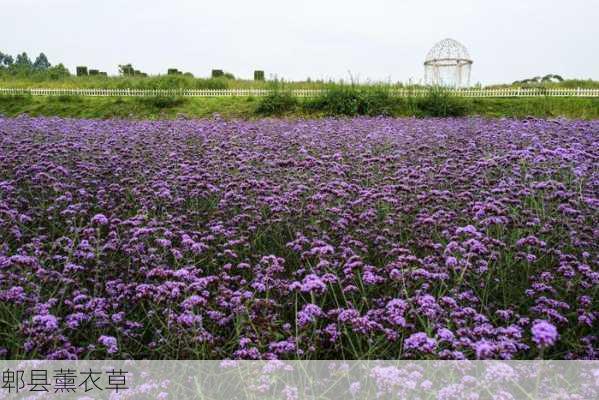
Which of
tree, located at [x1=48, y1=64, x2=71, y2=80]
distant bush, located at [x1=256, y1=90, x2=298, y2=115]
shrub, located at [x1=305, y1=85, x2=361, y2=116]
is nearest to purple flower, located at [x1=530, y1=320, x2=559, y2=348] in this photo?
shrub, located at [x1=305, y1=85, x2=361, y2=116]

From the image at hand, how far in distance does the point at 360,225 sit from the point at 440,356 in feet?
6.91

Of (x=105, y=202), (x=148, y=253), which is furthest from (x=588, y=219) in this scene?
(x=105, y=202)

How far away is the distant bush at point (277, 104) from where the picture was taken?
17.7 metres

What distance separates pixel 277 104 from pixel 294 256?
1401 cm

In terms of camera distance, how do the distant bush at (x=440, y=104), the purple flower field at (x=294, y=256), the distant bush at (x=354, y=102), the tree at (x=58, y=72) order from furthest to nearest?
the tree at (x=58, y=72), the distant bush at (x=354, y=102), the distant bush at (x=440, y=104), the purple flower field at (x=294, y=256)

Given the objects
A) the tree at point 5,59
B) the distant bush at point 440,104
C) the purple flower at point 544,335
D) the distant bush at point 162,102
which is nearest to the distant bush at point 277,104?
the distant bush at point 162,102

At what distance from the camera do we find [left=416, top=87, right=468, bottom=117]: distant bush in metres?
16.5

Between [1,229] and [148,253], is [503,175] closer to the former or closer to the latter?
[148,253]

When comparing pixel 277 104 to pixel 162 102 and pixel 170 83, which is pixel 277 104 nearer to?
pixel 162 102

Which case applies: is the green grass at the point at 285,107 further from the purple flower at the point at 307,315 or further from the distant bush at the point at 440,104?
the purple flower at the point at 307,315

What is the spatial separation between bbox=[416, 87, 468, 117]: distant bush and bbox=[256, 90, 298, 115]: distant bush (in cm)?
391

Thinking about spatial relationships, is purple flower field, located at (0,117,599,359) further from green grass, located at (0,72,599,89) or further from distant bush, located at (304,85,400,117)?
green grass, located at (0,72,599,89)

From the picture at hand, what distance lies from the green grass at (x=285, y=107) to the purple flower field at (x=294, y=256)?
952cm

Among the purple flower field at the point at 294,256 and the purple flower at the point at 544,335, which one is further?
the purple flower field at the point at 294,256
